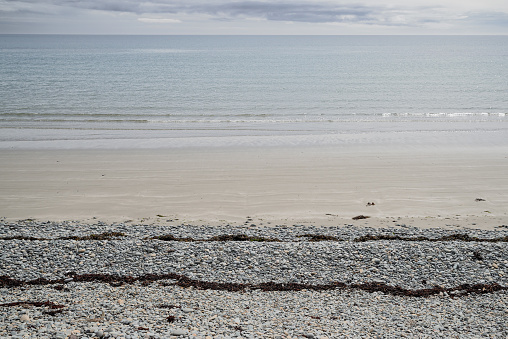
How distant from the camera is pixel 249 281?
25.2ft

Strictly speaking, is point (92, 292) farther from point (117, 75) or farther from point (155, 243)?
point (117, 75)

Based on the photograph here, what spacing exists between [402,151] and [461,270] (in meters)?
10.5

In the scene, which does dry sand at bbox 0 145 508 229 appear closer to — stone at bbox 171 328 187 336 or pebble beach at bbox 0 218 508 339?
pebble beach at bbox 0 218 508 339

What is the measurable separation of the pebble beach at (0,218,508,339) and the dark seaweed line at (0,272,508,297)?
0.09ft

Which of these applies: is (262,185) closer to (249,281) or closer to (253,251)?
(253,251)

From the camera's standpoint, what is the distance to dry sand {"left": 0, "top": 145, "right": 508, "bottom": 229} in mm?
11336

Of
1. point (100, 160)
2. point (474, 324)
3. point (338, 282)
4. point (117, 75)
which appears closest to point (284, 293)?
point (338, 282)

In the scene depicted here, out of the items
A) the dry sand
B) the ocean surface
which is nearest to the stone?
the dry sand

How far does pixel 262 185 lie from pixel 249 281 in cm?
614

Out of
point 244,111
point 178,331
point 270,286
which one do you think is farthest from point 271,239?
point 244,111

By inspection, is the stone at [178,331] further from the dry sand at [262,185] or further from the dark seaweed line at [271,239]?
the dry sand at [262,185]

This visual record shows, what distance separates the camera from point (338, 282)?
7.64 metres

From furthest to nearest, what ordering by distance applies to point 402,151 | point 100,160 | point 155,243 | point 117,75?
point 117,75
point 402,151
point 100,160
point 155,243

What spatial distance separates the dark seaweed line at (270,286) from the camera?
24.1 feet
